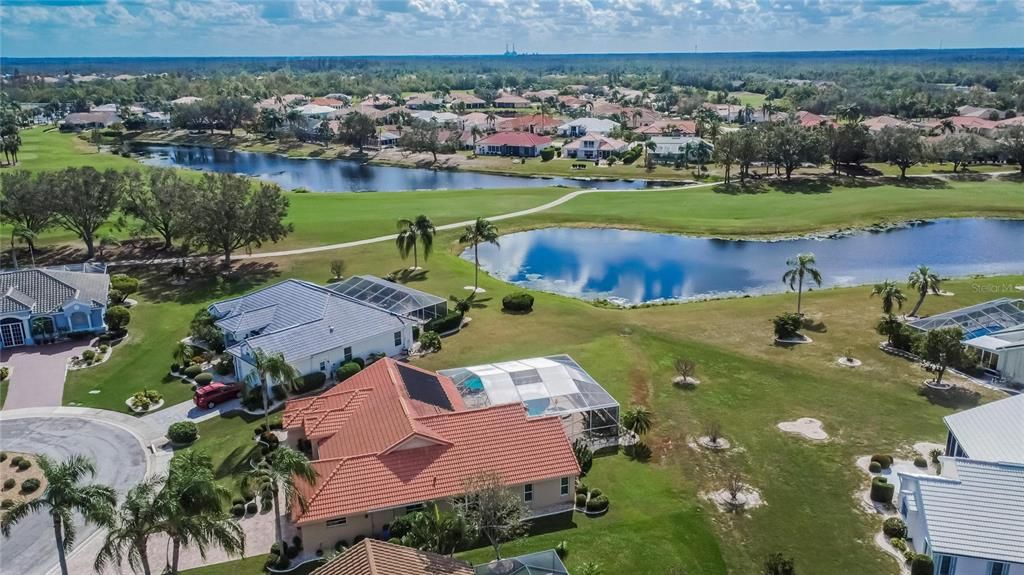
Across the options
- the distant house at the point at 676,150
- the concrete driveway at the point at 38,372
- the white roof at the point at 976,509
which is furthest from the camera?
the distant house at the point at 676,150

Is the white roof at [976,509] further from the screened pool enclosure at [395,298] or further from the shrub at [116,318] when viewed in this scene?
the shrub at [116,318]

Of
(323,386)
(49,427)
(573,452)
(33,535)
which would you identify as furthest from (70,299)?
(573,452)

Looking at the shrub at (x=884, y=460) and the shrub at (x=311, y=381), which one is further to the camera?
the shrub at (x=311, y=381)

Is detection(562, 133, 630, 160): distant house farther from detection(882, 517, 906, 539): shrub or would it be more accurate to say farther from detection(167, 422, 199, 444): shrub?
detection(882, 517, 906, 539): shrub

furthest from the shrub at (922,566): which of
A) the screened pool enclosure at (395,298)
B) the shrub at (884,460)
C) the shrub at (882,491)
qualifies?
the screened pool enclosure at (395,298)

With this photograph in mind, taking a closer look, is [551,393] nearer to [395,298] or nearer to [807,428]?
[807,428]

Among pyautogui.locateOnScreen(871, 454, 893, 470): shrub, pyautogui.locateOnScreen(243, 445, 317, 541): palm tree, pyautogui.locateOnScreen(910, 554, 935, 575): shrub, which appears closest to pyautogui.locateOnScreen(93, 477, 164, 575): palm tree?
pyautogui.locateOnScreen(243, 445, 317, 541): palm tree
